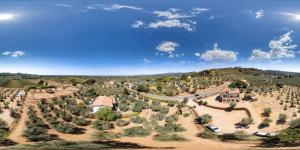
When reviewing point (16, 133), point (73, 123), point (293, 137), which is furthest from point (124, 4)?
point (293, 137)

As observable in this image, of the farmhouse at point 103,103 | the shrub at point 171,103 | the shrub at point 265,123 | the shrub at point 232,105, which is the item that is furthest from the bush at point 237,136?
the farmhouse at point 103,103

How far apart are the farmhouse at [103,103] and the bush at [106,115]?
0.12 metres

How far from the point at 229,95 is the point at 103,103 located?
4113mm

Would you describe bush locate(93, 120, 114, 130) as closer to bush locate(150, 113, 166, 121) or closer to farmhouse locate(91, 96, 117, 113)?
farmhouse locate(91, 96, 117, 113)

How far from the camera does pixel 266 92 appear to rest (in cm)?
1638

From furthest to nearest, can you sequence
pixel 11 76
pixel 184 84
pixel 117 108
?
pixel 184 84, pixel 117 108, pixel 11 76

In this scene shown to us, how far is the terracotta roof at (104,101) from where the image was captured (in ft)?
47.5

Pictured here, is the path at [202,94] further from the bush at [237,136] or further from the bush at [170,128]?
the bush at [237,136]

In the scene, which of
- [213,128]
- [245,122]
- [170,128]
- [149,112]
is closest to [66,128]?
[149,112]

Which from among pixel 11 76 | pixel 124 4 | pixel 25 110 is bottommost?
pixel 25 110

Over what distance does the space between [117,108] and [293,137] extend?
18.2 feet

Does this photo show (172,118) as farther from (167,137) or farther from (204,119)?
(204,119)

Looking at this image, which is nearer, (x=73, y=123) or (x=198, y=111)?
(x=73, y=123)

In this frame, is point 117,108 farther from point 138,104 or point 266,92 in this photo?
point 266,92
